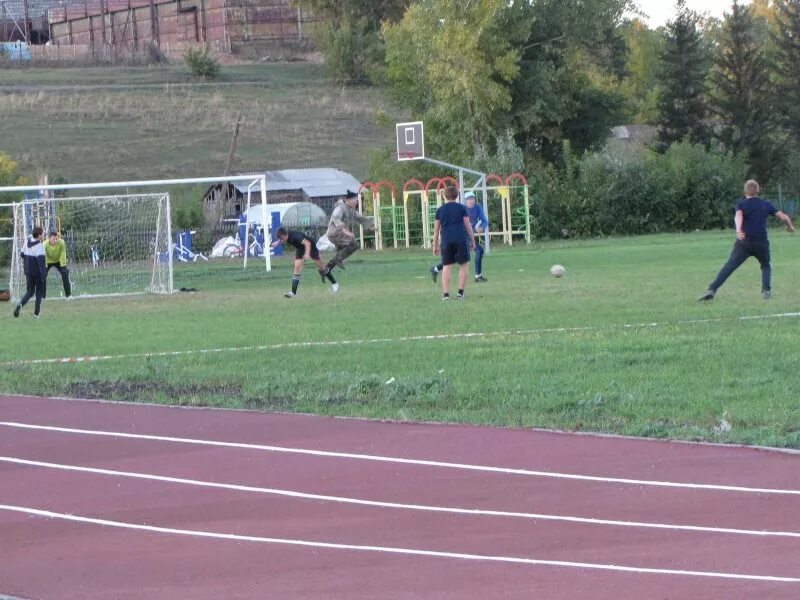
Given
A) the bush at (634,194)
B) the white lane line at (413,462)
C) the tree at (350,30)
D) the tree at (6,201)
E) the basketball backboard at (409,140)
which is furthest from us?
A: the tree at (350,30)

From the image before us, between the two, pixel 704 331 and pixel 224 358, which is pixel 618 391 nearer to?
pixel 704 331

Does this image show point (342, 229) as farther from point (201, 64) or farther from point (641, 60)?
point (641, 60)

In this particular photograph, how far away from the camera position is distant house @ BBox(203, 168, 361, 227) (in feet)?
188

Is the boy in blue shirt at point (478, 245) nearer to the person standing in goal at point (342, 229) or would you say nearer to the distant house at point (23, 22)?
the person standing in goal at point (342, 229)

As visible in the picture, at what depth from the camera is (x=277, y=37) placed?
10138 centimetres

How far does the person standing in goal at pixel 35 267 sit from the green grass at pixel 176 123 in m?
42.7

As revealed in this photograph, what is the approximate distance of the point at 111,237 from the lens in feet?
117

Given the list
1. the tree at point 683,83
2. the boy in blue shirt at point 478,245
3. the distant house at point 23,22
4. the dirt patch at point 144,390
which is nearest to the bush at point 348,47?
the distant house at point 23,22

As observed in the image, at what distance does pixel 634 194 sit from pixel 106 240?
80.4 feet

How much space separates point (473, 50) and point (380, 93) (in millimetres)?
29248

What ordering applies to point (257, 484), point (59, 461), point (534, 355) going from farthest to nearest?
1. point (534, 355)
2. point (59, 461)
3. point (257, 484)

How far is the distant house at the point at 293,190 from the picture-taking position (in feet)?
188

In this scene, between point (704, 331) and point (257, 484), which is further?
point (704, 331)

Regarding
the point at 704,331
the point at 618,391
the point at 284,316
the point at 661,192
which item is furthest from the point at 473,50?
the point at 618,391
